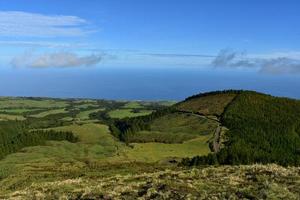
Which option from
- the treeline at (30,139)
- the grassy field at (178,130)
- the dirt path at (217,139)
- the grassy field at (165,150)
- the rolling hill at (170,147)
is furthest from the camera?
the treeline at (30,139)

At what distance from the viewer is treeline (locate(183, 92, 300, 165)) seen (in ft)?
417

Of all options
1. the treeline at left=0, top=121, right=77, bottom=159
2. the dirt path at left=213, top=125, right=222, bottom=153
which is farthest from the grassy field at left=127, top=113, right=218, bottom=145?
the treeline at left=0, top=121, right=77, bottom=159

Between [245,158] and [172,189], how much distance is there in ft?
336

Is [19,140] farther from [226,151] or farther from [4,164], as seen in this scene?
[226,151]

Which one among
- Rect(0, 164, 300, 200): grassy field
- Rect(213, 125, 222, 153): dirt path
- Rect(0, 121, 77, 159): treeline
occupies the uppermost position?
Rect(0, 164, 300, 200): grassy field

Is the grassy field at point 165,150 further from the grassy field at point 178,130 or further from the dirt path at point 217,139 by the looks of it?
the grassy field at point 178,130

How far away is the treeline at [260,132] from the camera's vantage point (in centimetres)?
12725

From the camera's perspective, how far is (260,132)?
6186 inches

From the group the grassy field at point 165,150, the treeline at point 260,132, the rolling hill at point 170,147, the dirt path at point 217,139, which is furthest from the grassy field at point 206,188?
the dirt path at point 217,139

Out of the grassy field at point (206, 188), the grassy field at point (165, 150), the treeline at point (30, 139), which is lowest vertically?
the treeline at point (30, 139)

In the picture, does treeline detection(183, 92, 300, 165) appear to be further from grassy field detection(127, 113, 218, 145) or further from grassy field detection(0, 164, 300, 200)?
grassy field detection(0, 164, 300, 200)

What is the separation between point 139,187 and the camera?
32.1 m

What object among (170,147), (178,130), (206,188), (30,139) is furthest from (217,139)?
(206,188)

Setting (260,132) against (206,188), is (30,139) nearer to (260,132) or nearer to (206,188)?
(260,132)
